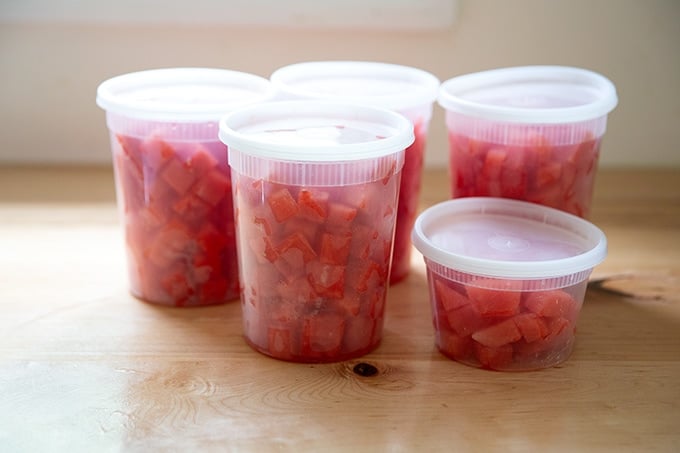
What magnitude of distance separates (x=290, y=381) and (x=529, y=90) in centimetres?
59

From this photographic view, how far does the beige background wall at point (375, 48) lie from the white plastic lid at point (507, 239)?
18.6 inches

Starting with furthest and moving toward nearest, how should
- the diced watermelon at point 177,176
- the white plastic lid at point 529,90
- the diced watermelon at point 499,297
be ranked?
the white plastic lid at point 529,90, the diced watermelon at point 177,176, the diced watermelon at point 499,297

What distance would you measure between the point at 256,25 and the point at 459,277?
68 centimetres

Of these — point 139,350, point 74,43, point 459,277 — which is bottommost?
point 139,350

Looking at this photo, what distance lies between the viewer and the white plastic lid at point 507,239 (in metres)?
0.96

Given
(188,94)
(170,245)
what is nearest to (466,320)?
(170,245)

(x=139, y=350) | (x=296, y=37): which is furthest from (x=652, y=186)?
(x=139, y=350)

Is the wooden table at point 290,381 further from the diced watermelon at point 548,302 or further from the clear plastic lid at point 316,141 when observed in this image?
the clear plastic lid at point 316,141

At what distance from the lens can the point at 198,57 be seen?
1.51 metres

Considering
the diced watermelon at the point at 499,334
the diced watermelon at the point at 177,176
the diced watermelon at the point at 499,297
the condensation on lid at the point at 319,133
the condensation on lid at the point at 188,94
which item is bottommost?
the diced watermelon at the point at 499,334

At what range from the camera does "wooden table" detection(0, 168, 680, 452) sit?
0.87 meters

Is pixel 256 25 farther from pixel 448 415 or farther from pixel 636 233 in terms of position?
pixel 448 415

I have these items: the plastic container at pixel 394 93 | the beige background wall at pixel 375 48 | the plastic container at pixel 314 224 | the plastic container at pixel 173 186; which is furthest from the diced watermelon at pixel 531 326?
the beige background wall at pixel 375 48

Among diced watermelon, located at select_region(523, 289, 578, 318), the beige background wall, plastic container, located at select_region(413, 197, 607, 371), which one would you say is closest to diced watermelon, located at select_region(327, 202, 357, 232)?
plastic container, located at select_region(413, 197, 607, 371)
